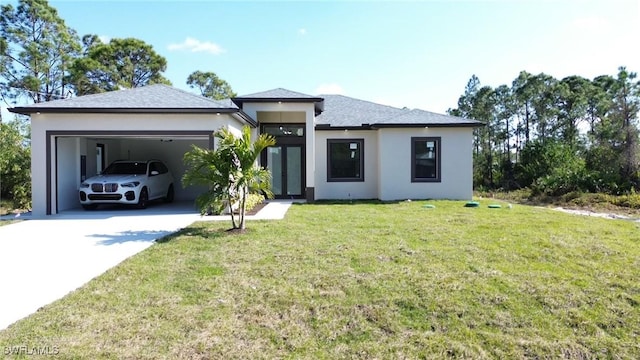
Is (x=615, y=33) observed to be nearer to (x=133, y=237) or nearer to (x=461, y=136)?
(x=461, y=136)

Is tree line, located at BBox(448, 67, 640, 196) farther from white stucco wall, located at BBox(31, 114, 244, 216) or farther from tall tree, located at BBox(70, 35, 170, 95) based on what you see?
tall tree, located at BBox(70, 35, 170, 95)

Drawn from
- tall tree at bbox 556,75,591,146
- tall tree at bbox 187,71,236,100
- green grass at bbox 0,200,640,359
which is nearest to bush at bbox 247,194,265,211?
green grass at bbox 0,200,640,359

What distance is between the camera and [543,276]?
16.3 feet

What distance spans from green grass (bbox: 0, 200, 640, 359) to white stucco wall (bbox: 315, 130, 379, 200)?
8.10 m

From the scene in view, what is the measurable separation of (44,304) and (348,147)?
12189 millimetres

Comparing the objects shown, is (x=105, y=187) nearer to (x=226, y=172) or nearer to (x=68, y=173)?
(x=68, y=173)

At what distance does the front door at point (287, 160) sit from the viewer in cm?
1516

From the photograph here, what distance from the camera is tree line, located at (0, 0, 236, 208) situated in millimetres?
23531

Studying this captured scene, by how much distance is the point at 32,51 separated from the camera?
23.8 m

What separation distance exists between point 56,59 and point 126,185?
2032 cm

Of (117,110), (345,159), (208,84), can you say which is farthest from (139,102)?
(208,84)

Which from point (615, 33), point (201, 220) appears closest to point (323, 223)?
point (201, 220)

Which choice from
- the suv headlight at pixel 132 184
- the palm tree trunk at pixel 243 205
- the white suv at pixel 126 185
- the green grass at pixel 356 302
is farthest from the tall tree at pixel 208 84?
the green grass at pixel 356 302

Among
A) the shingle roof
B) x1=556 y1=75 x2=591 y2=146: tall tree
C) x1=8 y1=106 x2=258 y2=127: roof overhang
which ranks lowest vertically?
x1=8 y1=106 x2=258 y2=127: roof overhang
